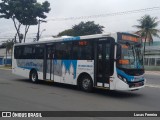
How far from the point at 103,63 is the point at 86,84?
1754 mm

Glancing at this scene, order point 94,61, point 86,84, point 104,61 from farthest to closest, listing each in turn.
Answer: point 86,84, point 94,61, point 104,61

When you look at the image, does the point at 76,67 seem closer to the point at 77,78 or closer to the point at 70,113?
the point at 77,78

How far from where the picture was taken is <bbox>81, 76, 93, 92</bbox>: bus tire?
14150 mm

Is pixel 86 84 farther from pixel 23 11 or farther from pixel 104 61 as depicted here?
pixel 23 11

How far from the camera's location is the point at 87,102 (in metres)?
11.2

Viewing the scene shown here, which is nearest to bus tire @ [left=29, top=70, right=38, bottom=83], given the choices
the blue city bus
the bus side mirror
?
the blue city bus

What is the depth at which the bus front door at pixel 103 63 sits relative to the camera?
42.9ft

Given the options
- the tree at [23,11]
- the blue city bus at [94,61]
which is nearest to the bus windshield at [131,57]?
the blue city bus at [94,61]

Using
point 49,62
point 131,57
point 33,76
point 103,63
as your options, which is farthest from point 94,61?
point 33,76

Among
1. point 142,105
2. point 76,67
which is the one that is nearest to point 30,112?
point 142,105

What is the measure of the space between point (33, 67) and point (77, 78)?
4990 millimetres

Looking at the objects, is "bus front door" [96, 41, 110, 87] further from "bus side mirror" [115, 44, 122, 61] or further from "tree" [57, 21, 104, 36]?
"tree" [57, 21, 104, 36]

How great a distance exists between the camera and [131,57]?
13102 mm

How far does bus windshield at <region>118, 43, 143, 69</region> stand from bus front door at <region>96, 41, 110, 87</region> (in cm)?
70
